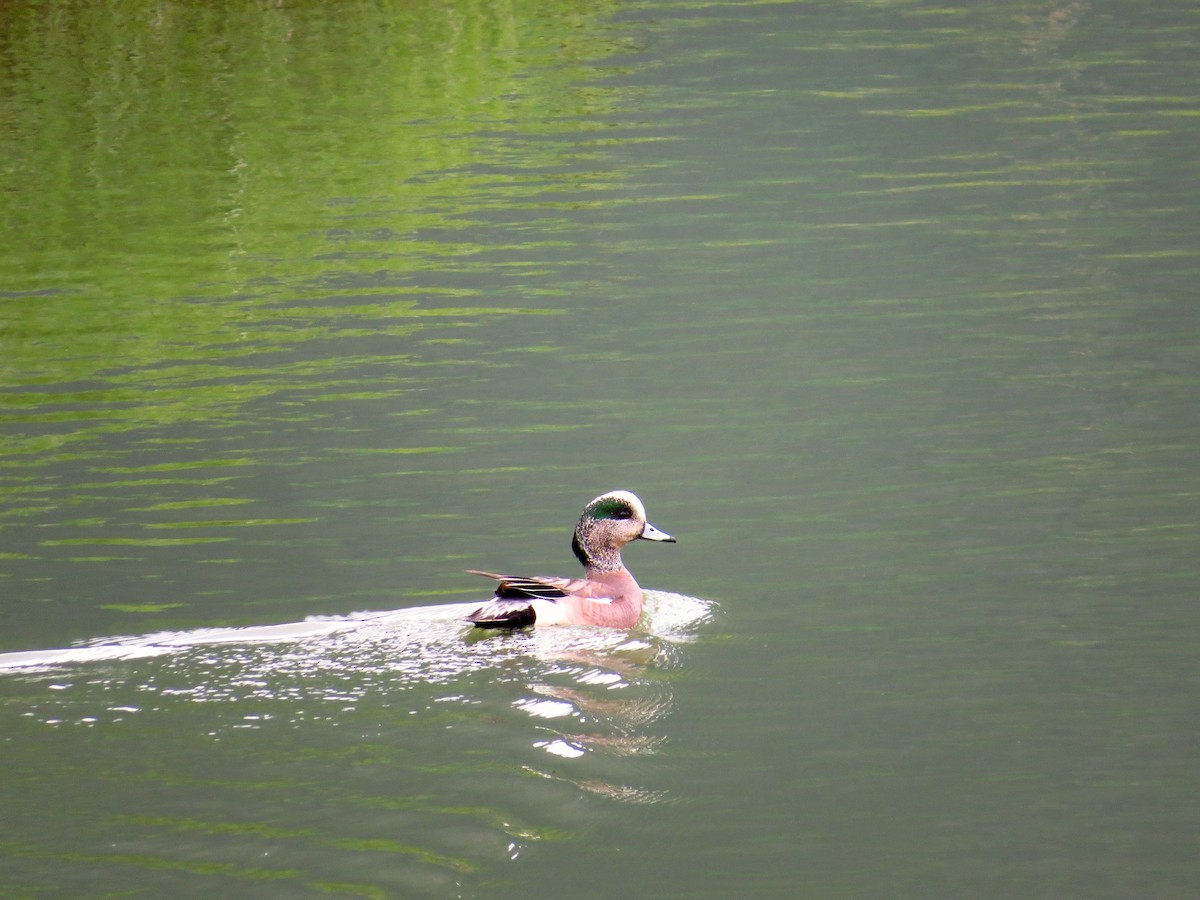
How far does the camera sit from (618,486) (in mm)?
11102

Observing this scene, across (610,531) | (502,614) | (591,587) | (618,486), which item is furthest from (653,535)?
(618,486)

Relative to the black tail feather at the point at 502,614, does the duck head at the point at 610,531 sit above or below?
above

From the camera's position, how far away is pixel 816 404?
1293 cm

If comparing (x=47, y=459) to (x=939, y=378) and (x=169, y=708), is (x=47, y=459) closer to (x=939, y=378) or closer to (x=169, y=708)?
(x=169, y=708)

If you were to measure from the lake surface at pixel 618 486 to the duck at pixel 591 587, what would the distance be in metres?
0.18

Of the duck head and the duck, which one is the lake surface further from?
the duck head

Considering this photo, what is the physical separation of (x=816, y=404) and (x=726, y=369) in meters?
1.14

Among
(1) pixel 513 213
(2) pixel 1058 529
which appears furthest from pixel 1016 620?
(1) pixel 513 213

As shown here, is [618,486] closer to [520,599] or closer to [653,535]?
[653,535]

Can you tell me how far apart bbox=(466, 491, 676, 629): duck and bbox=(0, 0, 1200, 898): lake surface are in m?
0.18

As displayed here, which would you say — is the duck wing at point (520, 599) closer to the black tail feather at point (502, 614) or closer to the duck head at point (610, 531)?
the black tail feather at point (502, 614)

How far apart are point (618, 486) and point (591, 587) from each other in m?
2.34

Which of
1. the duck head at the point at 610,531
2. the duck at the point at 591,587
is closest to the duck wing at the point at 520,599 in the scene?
the duck at the point at 591,587

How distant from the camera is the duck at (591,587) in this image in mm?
8391
